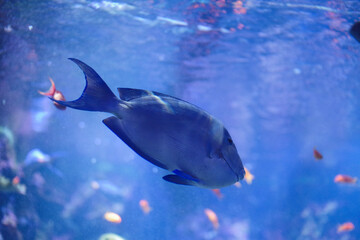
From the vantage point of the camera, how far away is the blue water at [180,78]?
10.4 meters

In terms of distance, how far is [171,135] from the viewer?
149 centimetres

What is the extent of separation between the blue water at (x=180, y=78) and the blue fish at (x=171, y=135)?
903 centimetres

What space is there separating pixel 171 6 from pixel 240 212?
1581 centimetres

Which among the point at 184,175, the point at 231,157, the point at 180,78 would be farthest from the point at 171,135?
the point at 180,78

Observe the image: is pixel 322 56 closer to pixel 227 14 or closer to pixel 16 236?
pixel 227 14

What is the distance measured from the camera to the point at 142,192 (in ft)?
56.4

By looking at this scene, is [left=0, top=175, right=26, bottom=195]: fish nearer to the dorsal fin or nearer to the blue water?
the blue water

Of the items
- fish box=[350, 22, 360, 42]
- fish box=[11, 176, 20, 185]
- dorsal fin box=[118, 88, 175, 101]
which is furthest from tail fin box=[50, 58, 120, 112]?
fish box=[11, 176, 20, 185]

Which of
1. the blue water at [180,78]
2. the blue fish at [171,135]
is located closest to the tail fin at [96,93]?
the blue fish at [171,135]

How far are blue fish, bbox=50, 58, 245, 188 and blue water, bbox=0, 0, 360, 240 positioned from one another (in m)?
9.03

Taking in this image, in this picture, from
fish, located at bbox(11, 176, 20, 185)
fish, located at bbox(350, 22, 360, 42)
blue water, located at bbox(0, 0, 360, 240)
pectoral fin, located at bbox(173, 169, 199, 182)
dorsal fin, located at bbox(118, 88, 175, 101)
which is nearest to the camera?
pectoral fin, located at bbox(173, 169, 199, 182)

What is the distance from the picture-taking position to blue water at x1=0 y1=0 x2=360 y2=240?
34.1 ft

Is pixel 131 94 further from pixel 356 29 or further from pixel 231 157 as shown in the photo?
pixel 356 29

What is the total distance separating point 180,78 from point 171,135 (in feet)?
61.1
